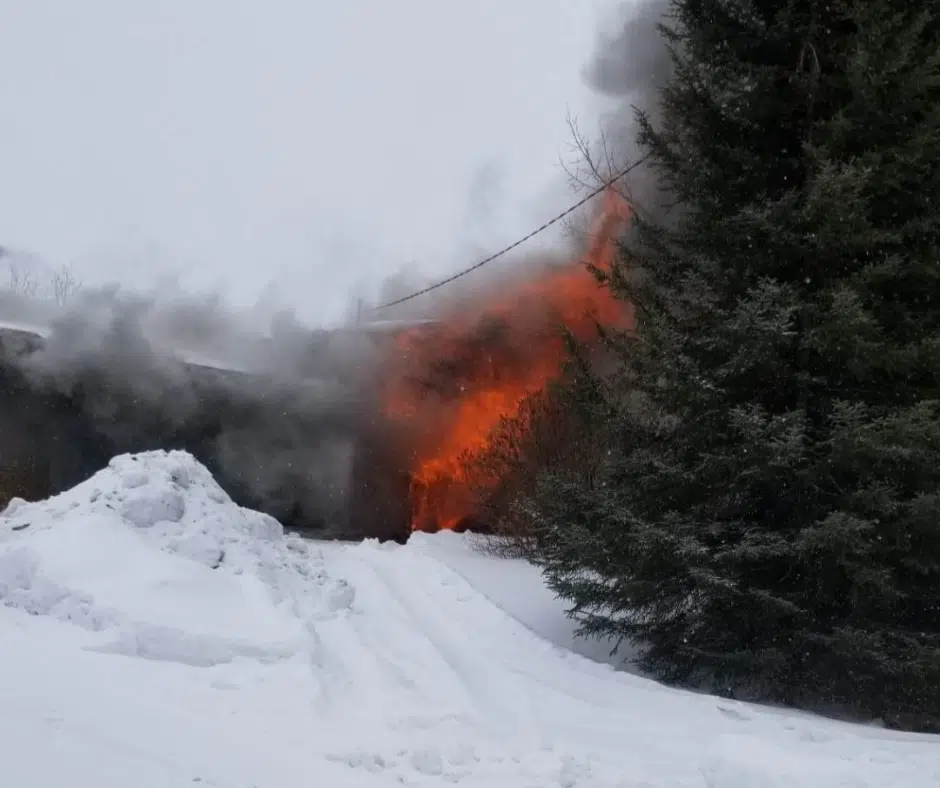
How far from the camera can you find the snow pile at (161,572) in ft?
16.4

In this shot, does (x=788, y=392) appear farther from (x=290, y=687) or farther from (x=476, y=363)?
(x=476, y=363)

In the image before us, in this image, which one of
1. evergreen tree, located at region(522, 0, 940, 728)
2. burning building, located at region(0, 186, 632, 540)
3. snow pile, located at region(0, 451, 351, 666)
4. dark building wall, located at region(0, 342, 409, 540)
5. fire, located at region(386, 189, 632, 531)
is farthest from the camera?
dark building wall, located at region(0, 342, 409, 540)

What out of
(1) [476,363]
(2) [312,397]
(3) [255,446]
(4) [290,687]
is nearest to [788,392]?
(4) [290,687]

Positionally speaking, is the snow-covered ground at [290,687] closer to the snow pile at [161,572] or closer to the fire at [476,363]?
the snow pile at [161,572]

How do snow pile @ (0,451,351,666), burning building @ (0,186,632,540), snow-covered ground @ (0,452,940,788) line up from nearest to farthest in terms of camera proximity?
snow-covered ground @ (0,452,940,788)
snow pile @ (0,451,351,666)
burning building @ (0,186,632,540)

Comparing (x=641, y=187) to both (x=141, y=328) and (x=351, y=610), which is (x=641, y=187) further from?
(x=141, y=328)

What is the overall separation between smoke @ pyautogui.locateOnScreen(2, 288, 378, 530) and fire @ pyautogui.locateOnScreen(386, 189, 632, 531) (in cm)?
193

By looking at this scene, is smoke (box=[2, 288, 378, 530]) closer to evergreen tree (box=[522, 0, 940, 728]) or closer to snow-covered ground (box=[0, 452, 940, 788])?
snow-covered ground (box=[0, 452, 940, 788])

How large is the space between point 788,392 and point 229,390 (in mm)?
17288

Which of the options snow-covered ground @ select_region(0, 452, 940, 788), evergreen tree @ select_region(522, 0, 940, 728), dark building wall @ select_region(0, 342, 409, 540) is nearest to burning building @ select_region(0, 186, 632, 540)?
dark building wall @ select_region(0, 342, 409, 540)

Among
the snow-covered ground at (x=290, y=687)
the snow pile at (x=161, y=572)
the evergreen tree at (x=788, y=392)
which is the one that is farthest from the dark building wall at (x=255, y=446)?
the evergreen tree at (x=788, y=392)

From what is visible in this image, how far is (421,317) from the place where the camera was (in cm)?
2048

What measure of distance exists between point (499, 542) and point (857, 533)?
6.82m

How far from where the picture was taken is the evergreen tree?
4.74m
